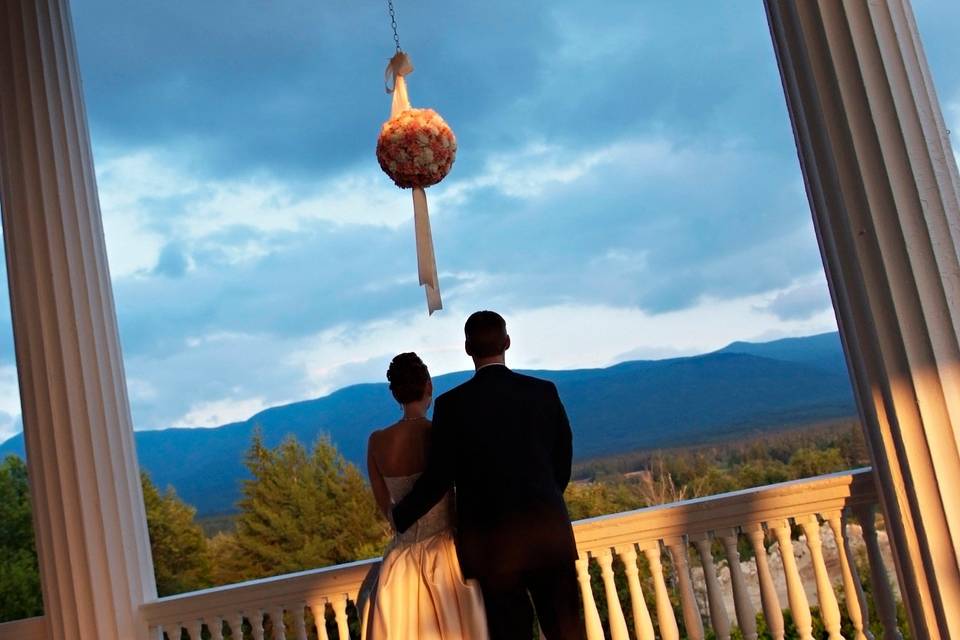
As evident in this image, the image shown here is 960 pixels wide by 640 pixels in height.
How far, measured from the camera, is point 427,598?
2869 millimetres

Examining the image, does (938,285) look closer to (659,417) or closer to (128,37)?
(659,417)

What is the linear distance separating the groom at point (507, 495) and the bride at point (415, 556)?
85 millimetres

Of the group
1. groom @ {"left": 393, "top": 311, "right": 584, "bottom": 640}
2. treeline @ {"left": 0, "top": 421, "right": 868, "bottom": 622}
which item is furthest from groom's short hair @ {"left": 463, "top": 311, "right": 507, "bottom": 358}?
treeline @ {"left": 0, "top": 421, "right": 868, "bottom": 622}

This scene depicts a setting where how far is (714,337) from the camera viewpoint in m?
14.1

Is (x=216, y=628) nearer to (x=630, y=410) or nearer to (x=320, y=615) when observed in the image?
(x=320, y=615)

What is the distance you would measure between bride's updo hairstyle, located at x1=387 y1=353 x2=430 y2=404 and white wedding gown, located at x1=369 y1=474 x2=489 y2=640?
463 millimetres

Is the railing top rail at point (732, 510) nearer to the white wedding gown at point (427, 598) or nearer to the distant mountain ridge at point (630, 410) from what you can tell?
the white wedding gown at point (427, 598)

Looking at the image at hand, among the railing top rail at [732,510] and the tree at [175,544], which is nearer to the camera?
the railing top rail at [732,510]

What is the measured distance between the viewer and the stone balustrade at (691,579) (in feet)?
9.73

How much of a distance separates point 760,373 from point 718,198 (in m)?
3.61

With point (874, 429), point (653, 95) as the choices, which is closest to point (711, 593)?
point (874, 429)

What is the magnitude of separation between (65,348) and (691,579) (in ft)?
8.12

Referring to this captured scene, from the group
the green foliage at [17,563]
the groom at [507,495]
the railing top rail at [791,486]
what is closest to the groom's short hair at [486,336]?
the groom at [507,495]

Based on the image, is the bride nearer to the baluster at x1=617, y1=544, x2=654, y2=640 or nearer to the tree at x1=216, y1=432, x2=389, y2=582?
the baluster at x1=617, y1=544, x2=654, y2=640
